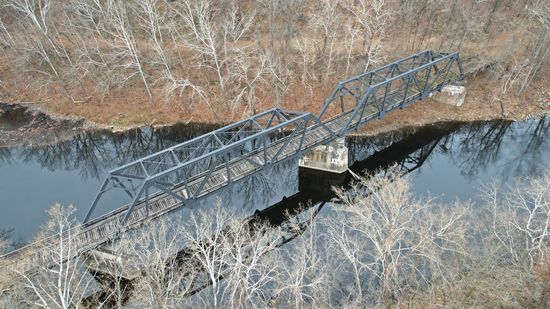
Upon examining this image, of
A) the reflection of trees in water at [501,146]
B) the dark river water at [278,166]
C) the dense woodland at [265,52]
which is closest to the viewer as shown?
the dark river water at [278,166]

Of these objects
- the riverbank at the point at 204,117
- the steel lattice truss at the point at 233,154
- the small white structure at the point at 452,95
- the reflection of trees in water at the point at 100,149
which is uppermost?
the steel lattice truss at the point at 233,154

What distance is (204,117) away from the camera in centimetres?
4419

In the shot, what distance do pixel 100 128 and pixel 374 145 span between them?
3162 cm

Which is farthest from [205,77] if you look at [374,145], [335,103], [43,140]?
[374,145]

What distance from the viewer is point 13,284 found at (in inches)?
780

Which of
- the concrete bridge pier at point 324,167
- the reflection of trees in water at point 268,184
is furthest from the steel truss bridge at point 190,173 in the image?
the reflection of trees in water at point 268,184

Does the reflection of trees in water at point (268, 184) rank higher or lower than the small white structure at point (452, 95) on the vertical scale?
lower

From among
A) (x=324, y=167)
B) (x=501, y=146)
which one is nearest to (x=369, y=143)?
(x=324, y=167)

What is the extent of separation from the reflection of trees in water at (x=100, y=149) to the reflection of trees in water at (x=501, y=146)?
27312 millimetres

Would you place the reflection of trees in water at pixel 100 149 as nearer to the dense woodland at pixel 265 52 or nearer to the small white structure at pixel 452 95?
the dense woodland at pixel 265 52

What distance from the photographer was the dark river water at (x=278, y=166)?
32.9m

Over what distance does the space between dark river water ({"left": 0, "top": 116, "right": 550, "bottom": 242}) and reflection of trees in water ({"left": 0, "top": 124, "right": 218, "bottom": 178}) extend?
10 centimetres

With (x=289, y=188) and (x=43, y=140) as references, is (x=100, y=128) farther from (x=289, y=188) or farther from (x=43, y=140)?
(x=289, y=188)

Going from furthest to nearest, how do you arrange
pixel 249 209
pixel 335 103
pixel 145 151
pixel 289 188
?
pixel 335 103 → pixel 145 151 → pixel 289 188 → pixel 249 209
